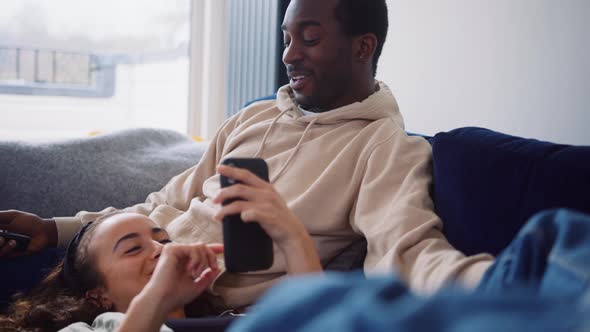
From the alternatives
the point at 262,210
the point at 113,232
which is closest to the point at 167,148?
the point at 113,232

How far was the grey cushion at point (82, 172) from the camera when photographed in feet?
5.58

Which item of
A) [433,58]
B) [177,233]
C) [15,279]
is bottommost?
[15,279]

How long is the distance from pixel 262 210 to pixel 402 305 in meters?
0.56

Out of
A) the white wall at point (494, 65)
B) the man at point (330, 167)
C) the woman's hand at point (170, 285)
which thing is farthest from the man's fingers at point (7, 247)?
the white wall at point (494, 65)

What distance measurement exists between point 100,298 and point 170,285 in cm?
29

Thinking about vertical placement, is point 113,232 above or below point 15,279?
above

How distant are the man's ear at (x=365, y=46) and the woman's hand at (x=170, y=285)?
640mm

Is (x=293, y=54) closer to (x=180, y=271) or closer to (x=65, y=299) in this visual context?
(x=180, y=271)

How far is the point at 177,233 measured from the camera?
149 cm

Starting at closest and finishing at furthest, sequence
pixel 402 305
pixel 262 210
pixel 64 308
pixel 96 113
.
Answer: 1. pixel 402 305
2. pixel 262 210
3. pixel 64 308
4. pixel 96 113

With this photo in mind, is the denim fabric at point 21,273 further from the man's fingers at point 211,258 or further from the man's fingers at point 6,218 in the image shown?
the man's fingers at point 211,258

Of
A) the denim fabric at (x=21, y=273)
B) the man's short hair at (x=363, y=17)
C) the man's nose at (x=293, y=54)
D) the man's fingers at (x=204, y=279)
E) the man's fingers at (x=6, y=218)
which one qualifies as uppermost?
the man's short hair at (x=363, y=17)

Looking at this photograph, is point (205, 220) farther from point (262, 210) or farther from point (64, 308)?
point (262, 210)

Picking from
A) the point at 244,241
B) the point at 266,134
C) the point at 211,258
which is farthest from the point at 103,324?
the point at 266,134
